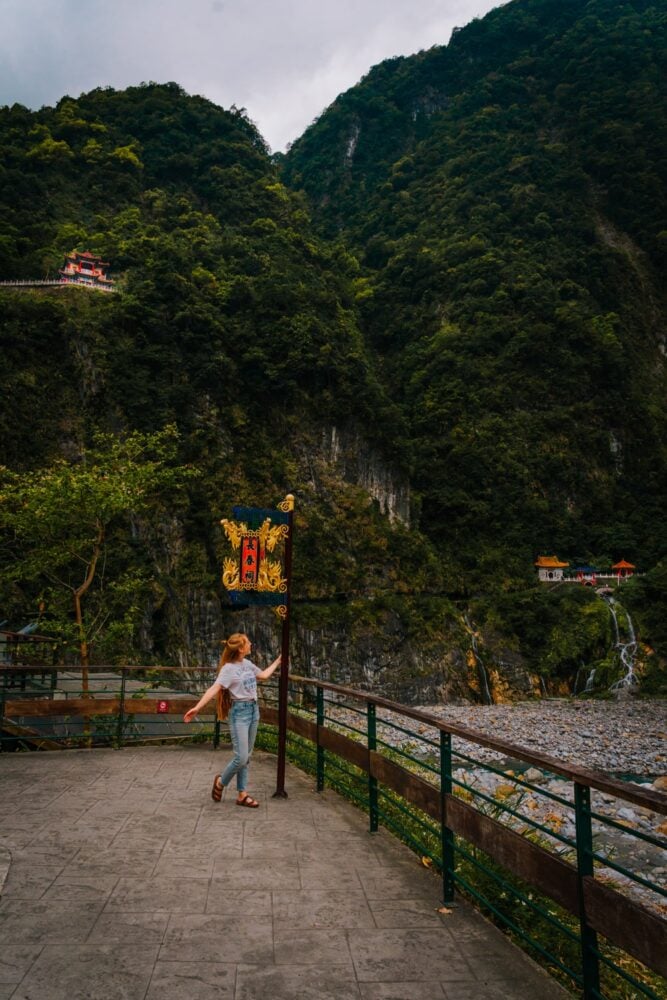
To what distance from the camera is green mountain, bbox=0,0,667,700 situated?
32.1m

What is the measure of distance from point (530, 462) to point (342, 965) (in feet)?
159

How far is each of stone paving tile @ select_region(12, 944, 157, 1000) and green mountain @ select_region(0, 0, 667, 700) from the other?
64.2 ft

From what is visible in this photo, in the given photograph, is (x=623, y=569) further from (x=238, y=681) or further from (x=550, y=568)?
(x=238, y=681)

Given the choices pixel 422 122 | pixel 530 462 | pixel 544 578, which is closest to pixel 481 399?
pixel 530 462

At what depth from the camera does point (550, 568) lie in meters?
43.6

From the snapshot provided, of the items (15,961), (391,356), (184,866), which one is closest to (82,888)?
(184,866)

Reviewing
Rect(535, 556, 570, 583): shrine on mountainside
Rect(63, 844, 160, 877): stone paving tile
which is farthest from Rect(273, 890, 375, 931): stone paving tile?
Rect(535, 556, 570, 583): shrine on mountainside

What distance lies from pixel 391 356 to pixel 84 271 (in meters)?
30.1

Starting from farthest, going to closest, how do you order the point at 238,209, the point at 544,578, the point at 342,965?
the point at 238,209, the point at 544,578, the point at 342,965

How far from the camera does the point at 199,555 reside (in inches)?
1214

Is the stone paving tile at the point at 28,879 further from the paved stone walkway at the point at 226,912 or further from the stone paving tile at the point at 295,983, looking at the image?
the stone paving tile at the point at 295,983

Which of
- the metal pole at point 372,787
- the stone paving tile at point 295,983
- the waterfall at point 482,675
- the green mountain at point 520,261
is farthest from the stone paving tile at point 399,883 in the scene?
the green mountain at point 520,261

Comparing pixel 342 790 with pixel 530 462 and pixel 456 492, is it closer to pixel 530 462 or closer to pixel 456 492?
pixel 456 492

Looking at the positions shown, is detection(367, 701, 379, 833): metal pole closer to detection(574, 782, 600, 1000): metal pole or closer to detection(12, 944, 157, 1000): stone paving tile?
detection(12, 944, 157, 1000): stone paving tile
